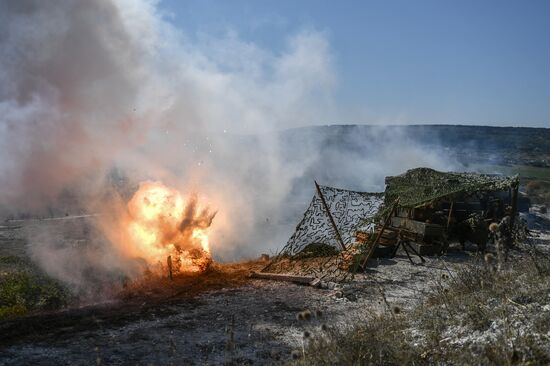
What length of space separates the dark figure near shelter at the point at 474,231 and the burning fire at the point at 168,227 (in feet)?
30.6

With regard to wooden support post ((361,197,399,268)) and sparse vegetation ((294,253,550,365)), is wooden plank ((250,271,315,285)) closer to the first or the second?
wooden support post ((361,197,399,268))

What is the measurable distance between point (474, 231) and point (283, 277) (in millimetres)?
7669

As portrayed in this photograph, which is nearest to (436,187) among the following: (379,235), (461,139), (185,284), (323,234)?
(379,235)

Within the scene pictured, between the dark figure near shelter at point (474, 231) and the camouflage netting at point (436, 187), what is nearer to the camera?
the camouflage netting at point (436, 187)

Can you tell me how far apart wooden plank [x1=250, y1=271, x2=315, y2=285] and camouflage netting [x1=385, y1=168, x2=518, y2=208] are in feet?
14.8

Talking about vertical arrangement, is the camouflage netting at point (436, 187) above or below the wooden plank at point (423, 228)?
above

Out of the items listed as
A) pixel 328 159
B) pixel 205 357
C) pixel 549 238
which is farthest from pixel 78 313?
pixel 328 159

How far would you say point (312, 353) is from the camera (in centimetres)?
553

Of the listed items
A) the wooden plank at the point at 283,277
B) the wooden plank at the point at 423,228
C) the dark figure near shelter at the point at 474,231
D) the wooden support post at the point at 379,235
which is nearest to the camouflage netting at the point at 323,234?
the wooden plank at the point at 283,277

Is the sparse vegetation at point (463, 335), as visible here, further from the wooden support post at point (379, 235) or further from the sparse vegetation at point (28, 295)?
the sparse vegetation at point (28, 295)

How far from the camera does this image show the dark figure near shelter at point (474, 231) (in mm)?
15161

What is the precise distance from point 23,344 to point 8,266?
297 inches

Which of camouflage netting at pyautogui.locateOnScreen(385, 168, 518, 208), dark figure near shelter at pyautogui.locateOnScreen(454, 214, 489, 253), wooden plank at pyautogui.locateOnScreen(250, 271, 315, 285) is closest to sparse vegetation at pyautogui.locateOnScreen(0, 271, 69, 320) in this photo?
wooden plank at pyautogui.locateOnScreen(250, 271, 315, 285)

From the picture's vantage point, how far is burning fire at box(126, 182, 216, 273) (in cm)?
1380
